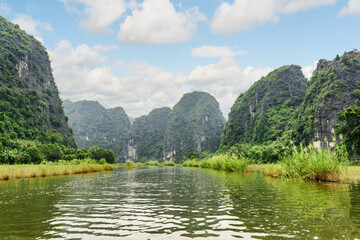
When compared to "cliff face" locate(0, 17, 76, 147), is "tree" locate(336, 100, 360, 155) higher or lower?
lower

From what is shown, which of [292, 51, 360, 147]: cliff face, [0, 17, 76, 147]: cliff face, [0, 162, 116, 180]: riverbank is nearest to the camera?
[0, 162, 116, 180]: riverbank

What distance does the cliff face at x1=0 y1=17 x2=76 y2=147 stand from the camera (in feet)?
326

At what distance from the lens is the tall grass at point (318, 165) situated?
58.1 ft

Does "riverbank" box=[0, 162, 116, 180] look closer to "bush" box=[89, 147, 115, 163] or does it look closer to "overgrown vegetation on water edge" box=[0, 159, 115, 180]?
"overgrown vegetation on water edge" box=[0, 159, 115, 180]

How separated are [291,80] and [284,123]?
34.5m

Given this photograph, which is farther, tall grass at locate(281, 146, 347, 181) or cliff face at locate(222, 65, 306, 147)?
cliff face at locate(222, 65, 306, 147)

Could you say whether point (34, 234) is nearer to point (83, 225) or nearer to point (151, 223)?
point (83, 225)

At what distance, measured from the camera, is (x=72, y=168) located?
3606 cm

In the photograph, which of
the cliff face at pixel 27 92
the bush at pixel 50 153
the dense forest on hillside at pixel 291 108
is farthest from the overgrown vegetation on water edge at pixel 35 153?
the dense forest on hillside at pixel 291 108

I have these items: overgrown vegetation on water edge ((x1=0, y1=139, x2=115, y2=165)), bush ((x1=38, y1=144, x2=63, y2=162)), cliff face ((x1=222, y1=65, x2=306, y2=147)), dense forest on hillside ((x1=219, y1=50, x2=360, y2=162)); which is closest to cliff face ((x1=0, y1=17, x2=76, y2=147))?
overgrown vegetation on water edge ((x1=0, y1=139, x2=115, y2=165))

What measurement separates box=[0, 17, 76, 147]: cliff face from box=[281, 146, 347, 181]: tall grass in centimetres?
9380

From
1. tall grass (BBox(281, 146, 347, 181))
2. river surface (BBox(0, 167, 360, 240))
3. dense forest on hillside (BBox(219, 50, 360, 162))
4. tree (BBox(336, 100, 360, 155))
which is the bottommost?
river surface (BBox(0, 167, 360, 240))

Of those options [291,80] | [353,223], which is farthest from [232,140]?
[353,223]

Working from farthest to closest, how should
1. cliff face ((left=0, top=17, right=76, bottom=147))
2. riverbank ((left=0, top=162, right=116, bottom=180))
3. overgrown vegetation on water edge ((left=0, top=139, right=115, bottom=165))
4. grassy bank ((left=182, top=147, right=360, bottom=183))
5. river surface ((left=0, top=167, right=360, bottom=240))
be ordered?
cliff face ((left=0, top=17, right=76, bottom=147)), overgrown vegetation on water edge ((left=0, top=139, right=115, bottom=165)), riverbank ((left=0, top=162, right=116, bottom=180)), grassy bank ((left=182, top=147, right=360, bottom=183)), river surface ((left=0, top=167, right=360, bottom=240))
